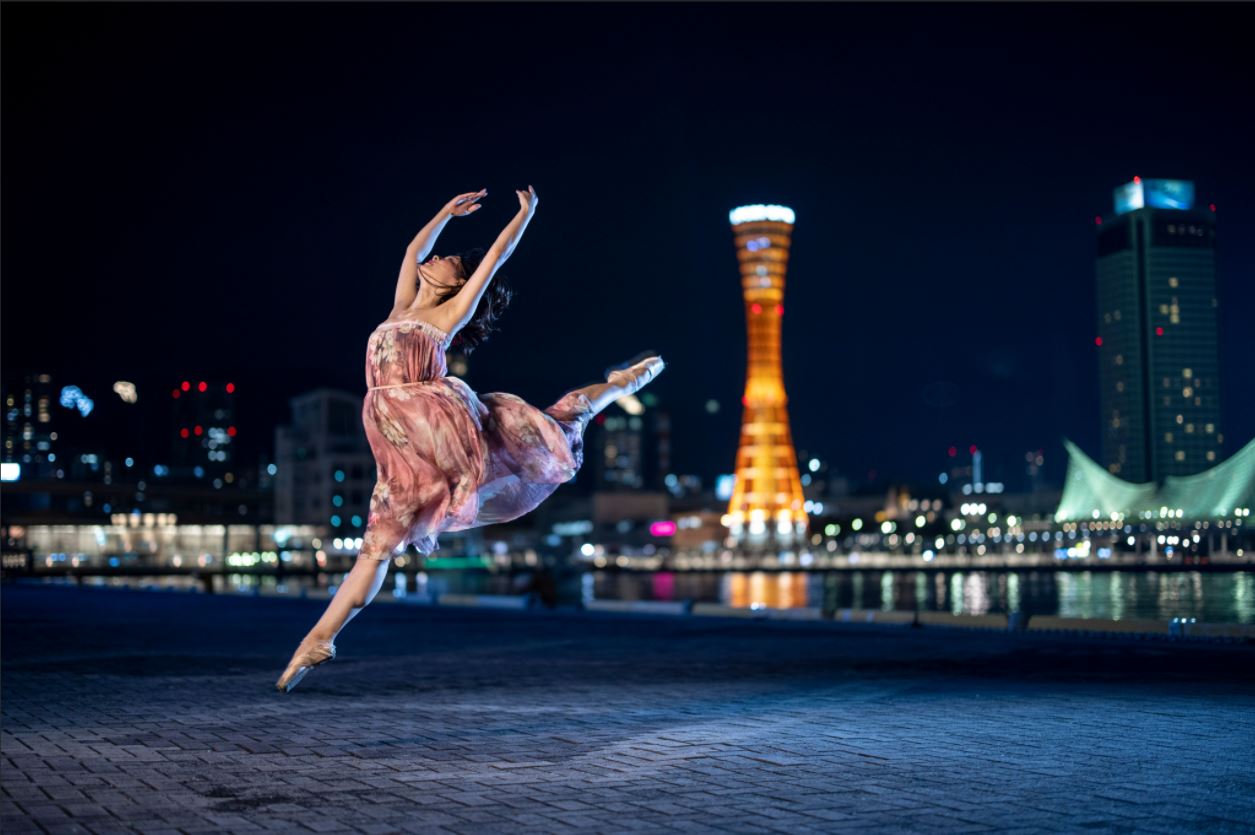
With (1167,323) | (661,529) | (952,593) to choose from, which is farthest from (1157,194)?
(952,593)

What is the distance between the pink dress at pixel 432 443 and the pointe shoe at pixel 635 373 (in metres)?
0.42

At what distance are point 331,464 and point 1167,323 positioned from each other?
123701mm

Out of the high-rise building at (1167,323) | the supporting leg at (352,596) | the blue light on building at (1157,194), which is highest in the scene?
the blue light on building at (1157,194)

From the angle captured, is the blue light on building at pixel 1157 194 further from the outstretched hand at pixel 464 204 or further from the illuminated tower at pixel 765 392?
the outstretched hand at pixel 464 204

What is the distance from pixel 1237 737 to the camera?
8070mm

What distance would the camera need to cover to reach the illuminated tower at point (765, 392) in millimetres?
109312

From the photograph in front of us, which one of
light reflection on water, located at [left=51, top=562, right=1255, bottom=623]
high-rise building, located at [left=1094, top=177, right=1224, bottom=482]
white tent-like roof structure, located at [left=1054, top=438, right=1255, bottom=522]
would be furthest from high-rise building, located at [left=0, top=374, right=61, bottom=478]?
high-rise building, located at [left=1094, top=177, right=1224, bottom=482]

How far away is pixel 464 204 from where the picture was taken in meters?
7.47

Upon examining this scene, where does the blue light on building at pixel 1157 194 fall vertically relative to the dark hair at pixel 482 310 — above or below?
above

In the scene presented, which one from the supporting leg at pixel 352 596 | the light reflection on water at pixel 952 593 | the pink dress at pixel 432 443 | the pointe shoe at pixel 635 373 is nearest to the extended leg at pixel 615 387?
the pointe shoe at pixel 635 373

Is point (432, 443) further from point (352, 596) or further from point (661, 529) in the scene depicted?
point (661, 529)

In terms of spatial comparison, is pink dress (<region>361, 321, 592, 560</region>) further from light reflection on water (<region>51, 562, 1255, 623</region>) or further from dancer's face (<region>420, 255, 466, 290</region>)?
light reflection on water (<region>51, 562, 1255, 623</region>)

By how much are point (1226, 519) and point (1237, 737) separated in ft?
409

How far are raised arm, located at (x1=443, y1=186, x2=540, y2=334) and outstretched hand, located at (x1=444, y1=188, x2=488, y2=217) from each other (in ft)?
0.91
